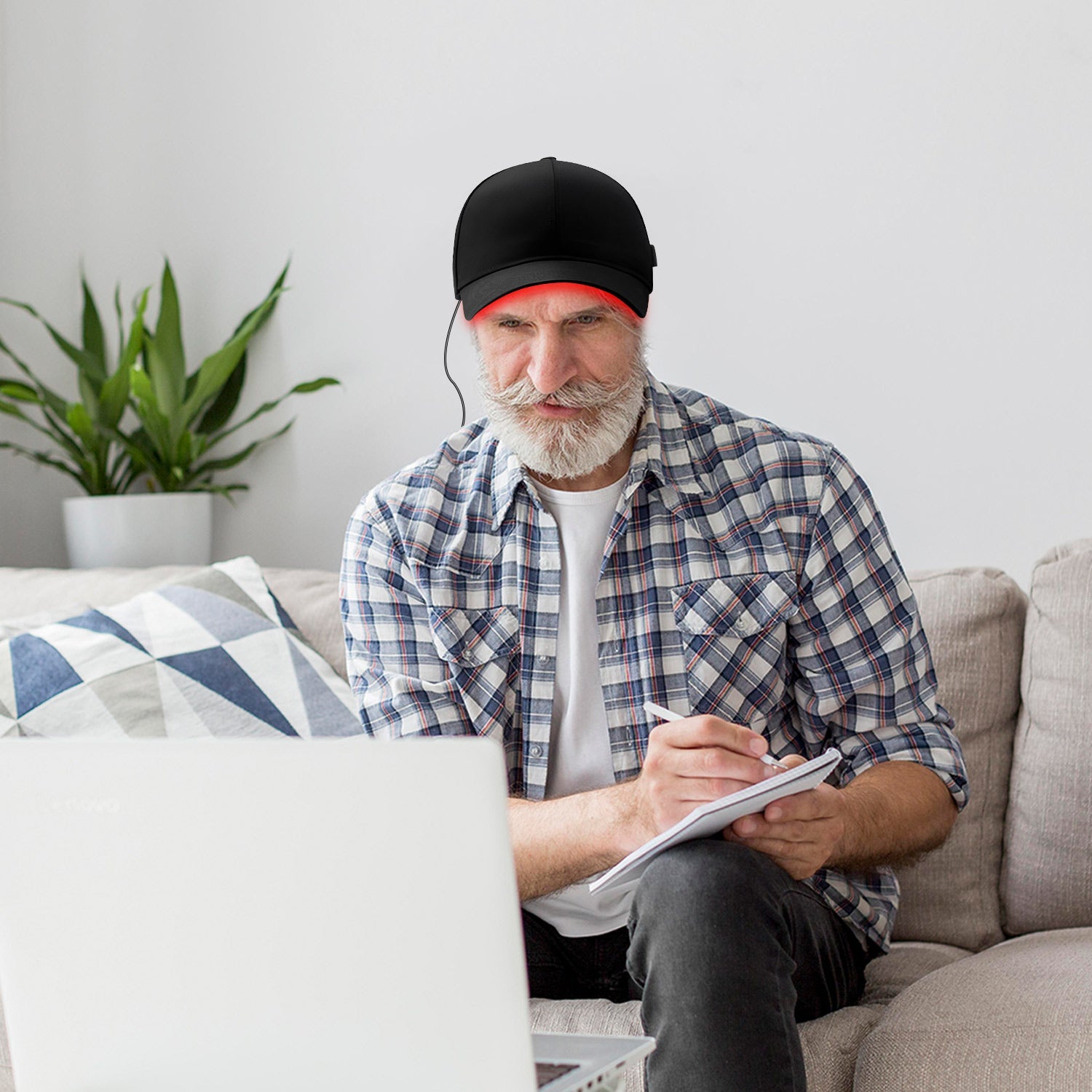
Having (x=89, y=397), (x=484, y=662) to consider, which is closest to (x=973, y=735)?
(x=484, y=662)

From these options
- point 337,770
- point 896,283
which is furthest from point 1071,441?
point 337,770

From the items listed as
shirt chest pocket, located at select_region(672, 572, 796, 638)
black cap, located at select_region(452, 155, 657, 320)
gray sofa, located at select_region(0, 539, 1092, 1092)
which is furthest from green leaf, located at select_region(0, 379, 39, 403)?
shirt chest pocket, located at select_region(672, 572, 796, 638)

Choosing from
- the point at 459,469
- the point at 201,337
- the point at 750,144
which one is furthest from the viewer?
the point at 201,337

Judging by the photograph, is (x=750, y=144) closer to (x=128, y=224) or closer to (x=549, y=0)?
(x=549, y=0)

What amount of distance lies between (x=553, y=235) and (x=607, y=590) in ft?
1.30

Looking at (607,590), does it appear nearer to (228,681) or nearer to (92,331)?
(228,681)

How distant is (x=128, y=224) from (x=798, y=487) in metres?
1.66

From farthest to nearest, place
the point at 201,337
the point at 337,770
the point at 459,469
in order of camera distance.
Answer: the point at 201,337 < the point at 459,469 < the point at 337,770

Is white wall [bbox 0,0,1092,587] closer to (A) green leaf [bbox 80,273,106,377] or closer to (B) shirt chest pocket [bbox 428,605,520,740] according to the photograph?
(A) green leaf [bbox 80,273,106,377]

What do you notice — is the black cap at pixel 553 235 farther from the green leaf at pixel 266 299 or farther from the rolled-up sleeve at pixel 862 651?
the green leaf at pixel 266 299

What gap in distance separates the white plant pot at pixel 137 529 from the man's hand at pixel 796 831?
1.41m

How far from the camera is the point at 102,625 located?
5.83 ft

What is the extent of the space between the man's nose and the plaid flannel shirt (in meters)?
0.12

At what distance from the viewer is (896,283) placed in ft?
6.47
